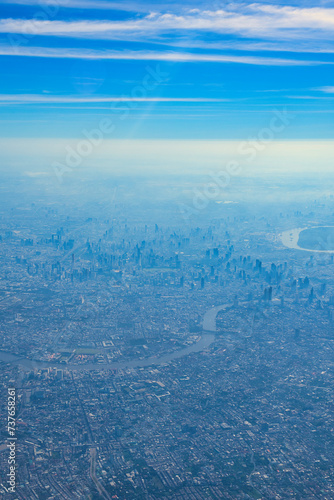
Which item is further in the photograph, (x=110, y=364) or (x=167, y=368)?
(x=110, y=364)

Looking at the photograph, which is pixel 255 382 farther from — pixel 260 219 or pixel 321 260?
pixel 260 219

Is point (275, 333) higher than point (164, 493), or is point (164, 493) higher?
point (275, 333)

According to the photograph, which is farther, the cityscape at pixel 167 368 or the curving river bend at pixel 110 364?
the curving river bend at pixel 110 364

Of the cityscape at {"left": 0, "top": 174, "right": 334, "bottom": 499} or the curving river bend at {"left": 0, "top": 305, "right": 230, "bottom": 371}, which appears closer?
the cityscape at {"left": 0, "top": 174, "right": 334, "bottom": 499}

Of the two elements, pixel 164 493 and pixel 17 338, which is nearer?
pixel 164 493

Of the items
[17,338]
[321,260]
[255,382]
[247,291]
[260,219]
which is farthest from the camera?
[260,219]

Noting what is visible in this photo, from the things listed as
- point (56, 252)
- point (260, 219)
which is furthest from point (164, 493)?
point (260, 219)

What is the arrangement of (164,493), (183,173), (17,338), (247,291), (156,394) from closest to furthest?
(164,493) → (156,394) → (17,338) → (247,291) → (183,173)

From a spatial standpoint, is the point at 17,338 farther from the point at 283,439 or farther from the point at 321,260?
the point at 321,260

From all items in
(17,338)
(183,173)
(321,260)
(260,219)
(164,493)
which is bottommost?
(164,493)
